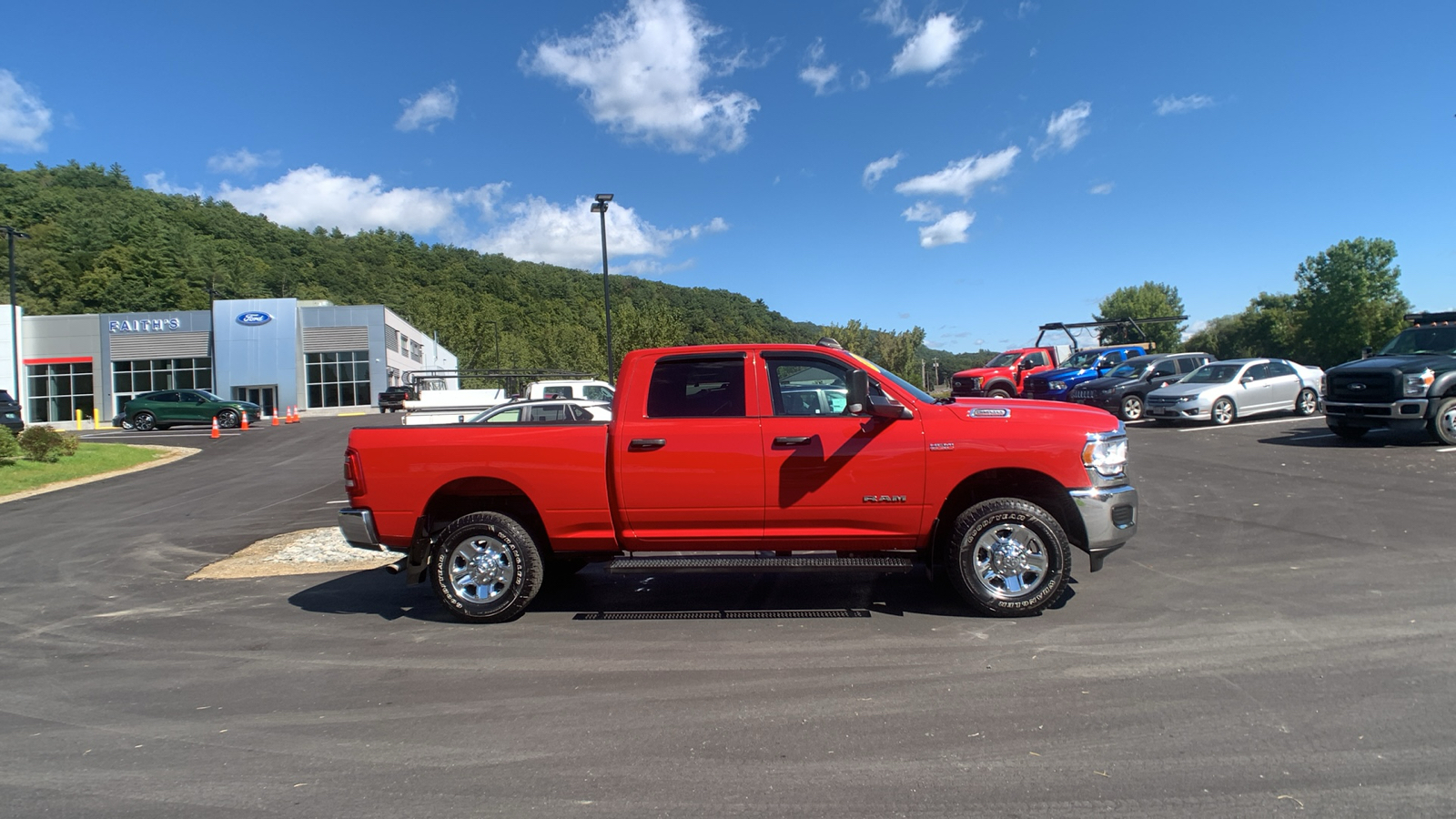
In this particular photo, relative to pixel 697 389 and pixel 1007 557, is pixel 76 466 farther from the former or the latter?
pixel 1007 557

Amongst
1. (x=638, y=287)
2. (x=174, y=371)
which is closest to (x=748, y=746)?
(x=174, y=371)

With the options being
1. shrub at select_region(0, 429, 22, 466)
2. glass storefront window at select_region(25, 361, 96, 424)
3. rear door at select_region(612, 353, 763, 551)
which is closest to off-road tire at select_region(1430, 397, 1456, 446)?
rear door at select_region(612, 353, 763, 551)

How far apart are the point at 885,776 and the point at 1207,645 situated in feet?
8.95

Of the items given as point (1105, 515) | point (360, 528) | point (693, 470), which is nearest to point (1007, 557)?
point (1105, 515)

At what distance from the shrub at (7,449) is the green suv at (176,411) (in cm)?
1527

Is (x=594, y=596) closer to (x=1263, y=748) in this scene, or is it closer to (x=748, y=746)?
(x=748, y=746)

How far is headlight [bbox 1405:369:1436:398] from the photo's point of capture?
12625mm

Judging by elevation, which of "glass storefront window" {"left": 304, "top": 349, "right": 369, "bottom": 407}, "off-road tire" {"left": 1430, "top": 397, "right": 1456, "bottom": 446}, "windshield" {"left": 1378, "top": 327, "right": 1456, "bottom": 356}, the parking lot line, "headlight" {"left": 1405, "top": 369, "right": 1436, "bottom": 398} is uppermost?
"glass storefront window" {"left": 304, "top": 349, "right": 369, "bottom": 407}

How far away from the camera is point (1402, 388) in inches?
498

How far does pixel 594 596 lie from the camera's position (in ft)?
21.9

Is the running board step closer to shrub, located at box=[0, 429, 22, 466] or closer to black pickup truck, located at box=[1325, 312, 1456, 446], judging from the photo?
black pickup truck, located at box=[1325, 312, 1456, 446]

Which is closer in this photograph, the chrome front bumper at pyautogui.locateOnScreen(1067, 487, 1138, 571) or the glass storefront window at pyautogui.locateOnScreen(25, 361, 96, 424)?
the chrome front bumper at pyautogui.locateOnScreen(1067, 487, 1138, 571)

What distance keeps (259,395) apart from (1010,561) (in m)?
55.0

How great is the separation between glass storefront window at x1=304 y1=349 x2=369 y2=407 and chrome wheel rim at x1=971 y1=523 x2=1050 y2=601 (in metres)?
52.1
